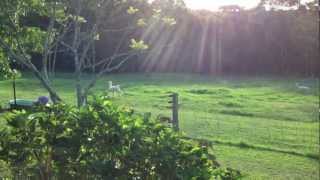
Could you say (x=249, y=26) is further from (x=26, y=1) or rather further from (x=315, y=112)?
(x=26, y=1)

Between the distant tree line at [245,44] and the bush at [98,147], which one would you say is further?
the distant tree line at [245,44]

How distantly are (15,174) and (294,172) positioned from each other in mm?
6218

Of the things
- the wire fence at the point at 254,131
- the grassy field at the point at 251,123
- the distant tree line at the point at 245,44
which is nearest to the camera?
the grassy field at the point at 251,123

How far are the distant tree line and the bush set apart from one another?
3859 cm

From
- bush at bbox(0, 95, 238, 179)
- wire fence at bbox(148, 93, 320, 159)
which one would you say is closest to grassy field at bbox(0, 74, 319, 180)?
wire fence at bbox(148, 93, 320, 159)

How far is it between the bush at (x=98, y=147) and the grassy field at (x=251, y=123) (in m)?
4.28

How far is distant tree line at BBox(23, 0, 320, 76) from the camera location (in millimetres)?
42969

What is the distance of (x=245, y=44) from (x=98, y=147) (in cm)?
4174

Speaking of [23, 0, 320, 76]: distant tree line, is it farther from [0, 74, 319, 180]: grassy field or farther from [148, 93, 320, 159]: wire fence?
[148, 93, 320, 159]: wire fence

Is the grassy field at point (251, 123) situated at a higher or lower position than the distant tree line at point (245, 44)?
lower

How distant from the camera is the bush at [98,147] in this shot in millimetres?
3414

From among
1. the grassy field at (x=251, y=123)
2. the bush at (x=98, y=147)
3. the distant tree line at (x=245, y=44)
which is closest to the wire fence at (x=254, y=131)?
the grassy field at (x=251, y=123)

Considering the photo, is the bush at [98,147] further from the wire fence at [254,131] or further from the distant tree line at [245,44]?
the distant tree line at [245,44]

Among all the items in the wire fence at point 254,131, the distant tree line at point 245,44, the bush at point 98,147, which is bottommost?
the wire fence at point 254,131
